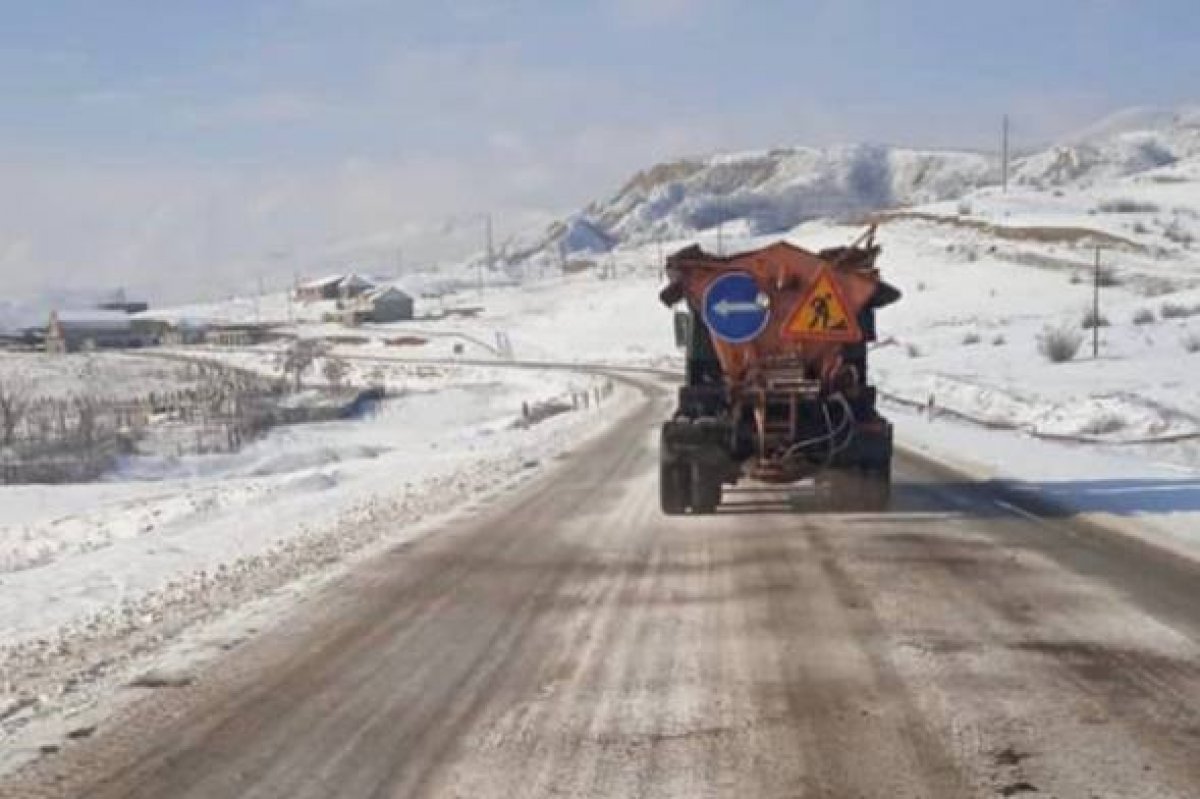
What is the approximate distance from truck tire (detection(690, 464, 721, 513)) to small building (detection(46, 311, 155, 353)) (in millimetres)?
129911

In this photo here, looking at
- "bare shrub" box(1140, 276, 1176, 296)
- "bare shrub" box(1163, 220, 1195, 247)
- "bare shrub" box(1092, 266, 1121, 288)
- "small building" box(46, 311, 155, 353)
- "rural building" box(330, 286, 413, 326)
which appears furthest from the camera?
"rural building" box(330, 286, 413, 326)

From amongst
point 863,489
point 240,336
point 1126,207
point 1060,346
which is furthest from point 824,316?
point 240,336

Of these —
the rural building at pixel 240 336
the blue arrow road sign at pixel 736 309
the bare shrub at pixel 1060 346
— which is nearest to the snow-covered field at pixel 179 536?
the blue arrow road sign at pixel 736 309

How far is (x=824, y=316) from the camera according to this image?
1705 centimetres

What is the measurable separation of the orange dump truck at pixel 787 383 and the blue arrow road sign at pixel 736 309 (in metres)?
0.01

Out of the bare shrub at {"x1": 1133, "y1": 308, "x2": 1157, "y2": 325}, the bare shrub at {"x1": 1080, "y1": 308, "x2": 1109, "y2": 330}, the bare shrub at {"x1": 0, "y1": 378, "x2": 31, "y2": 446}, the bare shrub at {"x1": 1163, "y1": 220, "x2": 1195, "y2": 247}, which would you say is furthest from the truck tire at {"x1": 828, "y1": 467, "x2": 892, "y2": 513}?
the bare shrub at {"x1": 1163, "y1": 220, "x2": 1195, "y2": 247}

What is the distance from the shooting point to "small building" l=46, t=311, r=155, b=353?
14504cm

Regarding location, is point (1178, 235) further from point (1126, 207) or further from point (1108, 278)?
point (1108, 278)

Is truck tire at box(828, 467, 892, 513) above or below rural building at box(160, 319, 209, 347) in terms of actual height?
above

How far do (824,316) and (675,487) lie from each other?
2418 millimetres

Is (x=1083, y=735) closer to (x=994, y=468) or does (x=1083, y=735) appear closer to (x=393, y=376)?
(x=994, y=468)

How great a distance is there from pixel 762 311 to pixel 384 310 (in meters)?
145

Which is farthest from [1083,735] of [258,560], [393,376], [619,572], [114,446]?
[393,376]

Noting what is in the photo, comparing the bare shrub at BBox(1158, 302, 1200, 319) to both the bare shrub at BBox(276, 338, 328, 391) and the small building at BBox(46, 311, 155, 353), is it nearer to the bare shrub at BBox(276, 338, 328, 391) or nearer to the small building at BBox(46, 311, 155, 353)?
the bare shrub at BBox(276, 338, 328, 391)
